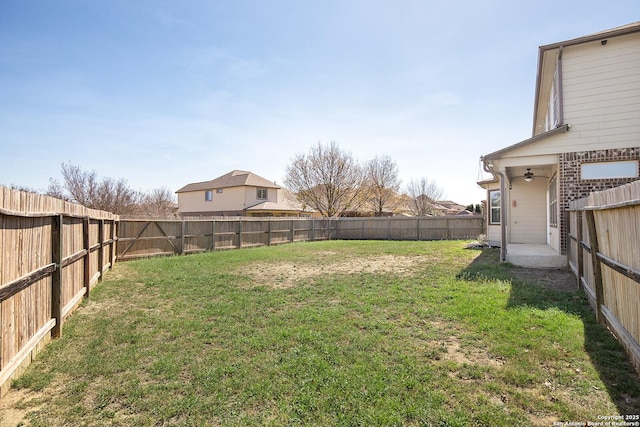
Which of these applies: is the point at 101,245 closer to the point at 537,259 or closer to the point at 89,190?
the point at 537,259

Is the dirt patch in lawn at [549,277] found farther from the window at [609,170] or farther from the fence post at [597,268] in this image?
the window at [609,170]

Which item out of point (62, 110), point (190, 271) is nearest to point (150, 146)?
point (62, 110)

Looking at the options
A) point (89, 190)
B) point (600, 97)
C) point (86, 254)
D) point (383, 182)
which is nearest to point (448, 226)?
point (600, 97)

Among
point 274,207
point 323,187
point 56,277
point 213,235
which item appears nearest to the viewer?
point 56,277

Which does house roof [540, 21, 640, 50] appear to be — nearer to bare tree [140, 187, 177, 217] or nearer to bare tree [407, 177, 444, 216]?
bare tree [407, 177, 444, 216]

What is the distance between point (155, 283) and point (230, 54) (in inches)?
289

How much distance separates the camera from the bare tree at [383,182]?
35281 mm

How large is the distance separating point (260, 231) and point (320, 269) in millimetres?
8595

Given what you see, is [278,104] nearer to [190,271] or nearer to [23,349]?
[190,271]

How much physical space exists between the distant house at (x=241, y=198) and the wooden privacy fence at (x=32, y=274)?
1071 inches

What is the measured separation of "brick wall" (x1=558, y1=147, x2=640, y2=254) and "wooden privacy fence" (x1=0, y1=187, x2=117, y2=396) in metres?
10.4

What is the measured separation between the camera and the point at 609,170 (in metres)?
8.04

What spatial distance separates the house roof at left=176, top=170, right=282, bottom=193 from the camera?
33250 millimetres

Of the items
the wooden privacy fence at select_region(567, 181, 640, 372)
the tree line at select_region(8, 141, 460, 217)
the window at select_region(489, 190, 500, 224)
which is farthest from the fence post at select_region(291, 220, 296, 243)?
the wooden privacy fence at select_region(567, 181, 640, 372)
